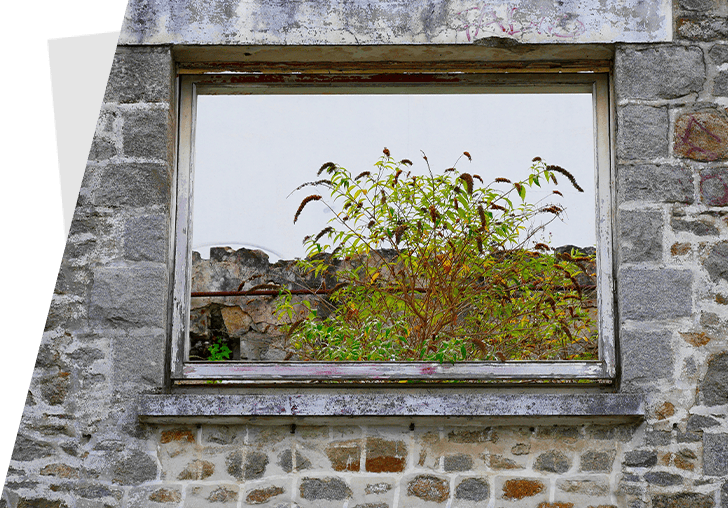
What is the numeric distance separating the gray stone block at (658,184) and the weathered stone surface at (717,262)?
8.6 inches

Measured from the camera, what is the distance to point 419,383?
3232 mm

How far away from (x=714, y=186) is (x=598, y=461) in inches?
47.5

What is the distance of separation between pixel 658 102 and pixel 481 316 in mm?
1153

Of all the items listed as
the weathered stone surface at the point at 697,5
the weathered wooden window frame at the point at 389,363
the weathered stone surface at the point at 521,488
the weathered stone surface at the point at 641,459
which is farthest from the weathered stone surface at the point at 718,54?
the weathered stone surface at the point at 521,488

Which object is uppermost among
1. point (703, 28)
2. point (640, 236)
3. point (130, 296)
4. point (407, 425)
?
point (703, 28)

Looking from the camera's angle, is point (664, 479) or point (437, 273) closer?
point (664, 479)

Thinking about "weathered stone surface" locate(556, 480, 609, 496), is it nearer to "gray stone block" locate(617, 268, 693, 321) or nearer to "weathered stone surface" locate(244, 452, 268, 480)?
"gray stone block" locate(617, 268, 693, 321)

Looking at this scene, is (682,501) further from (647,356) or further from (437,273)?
(437,273)

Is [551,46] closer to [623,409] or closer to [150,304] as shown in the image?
[623,409]

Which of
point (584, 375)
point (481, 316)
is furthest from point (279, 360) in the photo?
point (584, 375)

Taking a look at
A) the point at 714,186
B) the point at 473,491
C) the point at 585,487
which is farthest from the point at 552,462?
the point at 714,186

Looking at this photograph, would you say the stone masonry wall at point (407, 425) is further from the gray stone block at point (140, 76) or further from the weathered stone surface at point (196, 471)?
the gray stone block at point (140, 76)

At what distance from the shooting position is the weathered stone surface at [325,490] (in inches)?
122

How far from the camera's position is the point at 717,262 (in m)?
3.17
